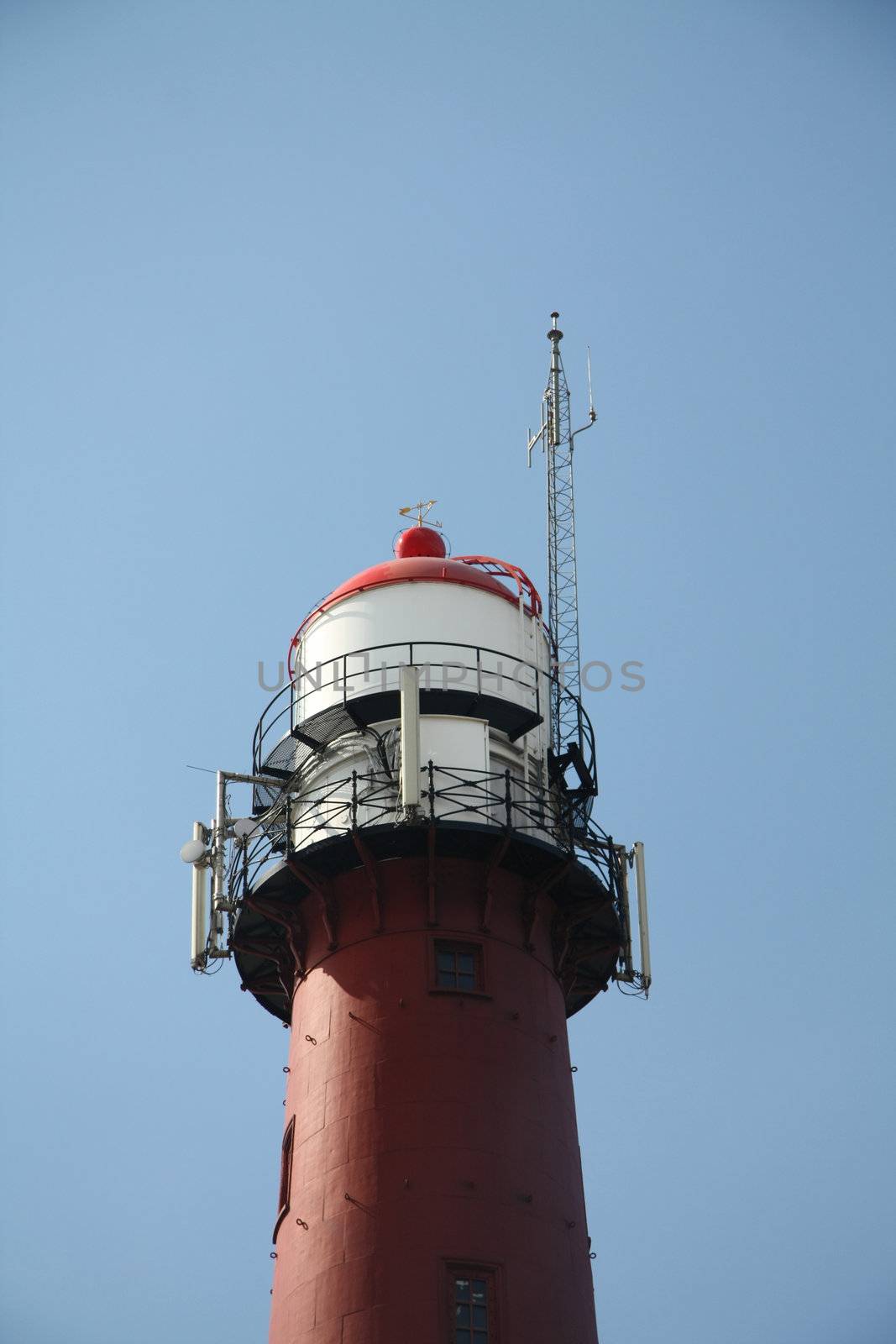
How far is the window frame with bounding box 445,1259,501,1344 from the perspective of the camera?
3416 cm

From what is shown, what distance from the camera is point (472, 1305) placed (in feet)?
113

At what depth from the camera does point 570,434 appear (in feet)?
203

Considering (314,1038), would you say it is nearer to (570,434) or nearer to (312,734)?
(312,734)

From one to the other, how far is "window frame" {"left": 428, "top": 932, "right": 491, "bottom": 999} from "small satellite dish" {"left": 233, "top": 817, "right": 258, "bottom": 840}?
5.00m

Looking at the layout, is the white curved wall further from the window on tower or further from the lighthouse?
the window on tower

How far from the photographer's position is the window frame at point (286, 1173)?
37688 mm

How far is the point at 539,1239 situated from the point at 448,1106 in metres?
2.97

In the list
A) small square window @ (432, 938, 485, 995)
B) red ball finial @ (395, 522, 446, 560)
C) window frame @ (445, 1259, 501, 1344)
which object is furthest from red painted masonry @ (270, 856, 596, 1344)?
red ball finial @ (395, 522, 446, 560)

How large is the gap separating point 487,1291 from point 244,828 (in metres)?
Result: 11.4

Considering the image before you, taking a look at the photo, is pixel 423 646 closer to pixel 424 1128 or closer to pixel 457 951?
pixel 457 951

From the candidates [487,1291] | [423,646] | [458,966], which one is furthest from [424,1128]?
[423,646]

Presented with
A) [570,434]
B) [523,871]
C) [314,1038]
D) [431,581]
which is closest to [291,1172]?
[314,1038]

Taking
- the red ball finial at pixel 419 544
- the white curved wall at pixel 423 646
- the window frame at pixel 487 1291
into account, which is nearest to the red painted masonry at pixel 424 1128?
the window frame at pixel 487 1291

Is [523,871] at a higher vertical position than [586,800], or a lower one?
lower
